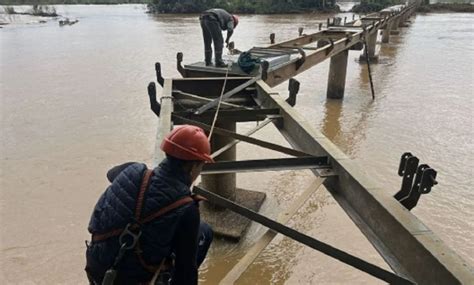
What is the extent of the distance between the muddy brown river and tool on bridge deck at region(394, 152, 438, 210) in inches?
23.1

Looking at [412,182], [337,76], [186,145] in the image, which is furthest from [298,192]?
[337,76]

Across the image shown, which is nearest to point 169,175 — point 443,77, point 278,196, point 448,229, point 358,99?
point 278,196

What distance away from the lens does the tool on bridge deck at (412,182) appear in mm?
2396

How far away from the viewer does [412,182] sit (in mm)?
2588

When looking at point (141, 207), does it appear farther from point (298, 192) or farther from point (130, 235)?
point (298, 192)

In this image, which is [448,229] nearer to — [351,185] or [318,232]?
[318,232]

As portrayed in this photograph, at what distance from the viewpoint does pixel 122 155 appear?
25.6 feet

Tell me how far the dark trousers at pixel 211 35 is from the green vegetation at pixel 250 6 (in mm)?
48906

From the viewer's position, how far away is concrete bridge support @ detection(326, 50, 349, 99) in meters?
11.2

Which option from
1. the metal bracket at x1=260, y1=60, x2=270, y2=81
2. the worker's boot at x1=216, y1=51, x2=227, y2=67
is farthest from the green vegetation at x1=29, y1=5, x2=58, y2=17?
the metal bracket at x1=260, y1=60, x2=270, y2=81

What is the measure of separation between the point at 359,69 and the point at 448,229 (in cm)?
1177

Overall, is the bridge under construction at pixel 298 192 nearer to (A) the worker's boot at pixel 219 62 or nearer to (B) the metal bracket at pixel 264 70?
(B) the metal bracket at pixel 264 70

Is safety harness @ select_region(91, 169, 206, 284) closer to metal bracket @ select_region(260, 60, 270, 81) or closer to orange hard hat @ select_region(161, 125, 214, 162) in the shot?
orange hard hat @ select_region(161, 125, 214, 162)

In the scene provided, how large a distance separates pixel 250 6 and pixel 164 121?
53.9 meters
